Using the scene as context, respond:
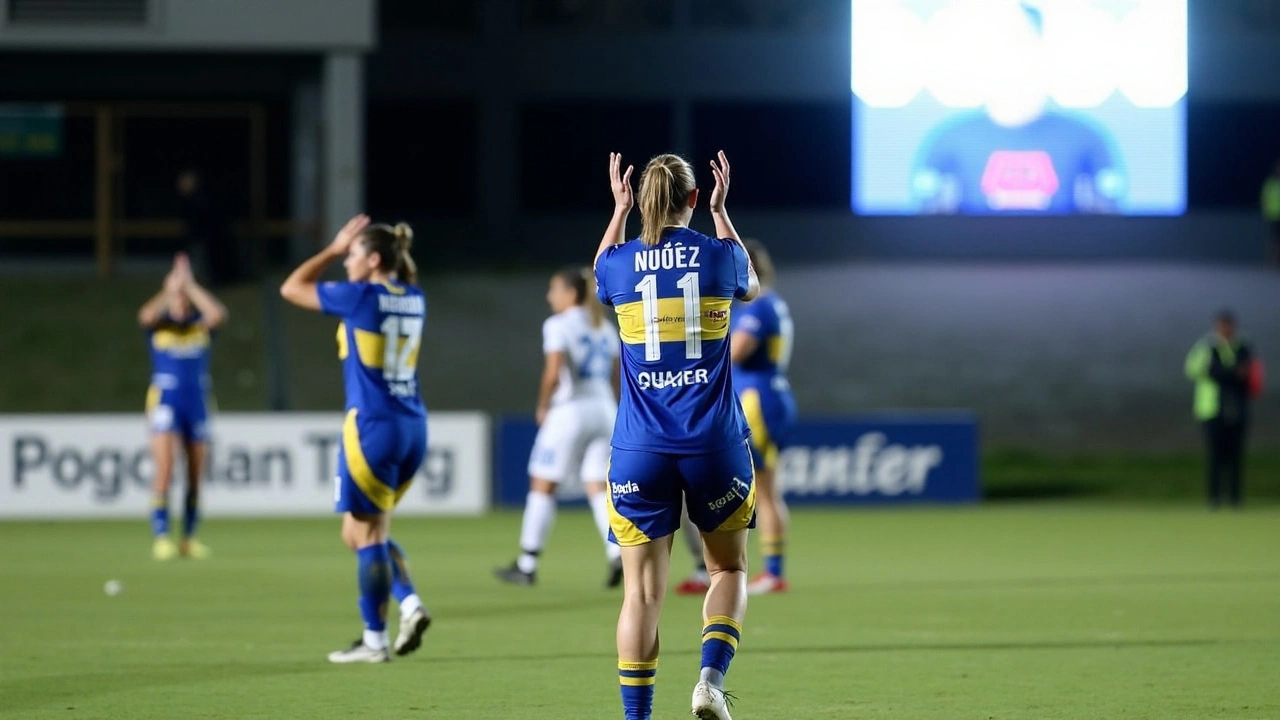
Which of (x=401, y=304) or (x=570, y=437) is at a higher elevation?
(x=401, y=304)

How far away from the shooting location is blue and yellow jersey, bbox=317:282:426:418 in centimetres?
914

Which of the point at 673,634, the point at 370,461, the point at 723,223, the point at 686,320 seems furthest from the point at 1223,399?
the point at 686,320

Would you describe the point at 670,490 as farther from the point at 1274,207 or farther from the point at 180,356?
the point at 1274,207

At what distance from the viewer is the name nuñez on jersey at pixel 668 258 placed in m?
6.69

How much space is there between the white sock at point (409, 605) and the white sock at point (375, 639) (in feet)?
0.49

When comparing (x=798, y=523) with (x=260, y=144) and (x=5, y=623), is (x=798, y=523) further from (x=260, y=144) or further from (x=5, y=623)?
(x=260, y=144)

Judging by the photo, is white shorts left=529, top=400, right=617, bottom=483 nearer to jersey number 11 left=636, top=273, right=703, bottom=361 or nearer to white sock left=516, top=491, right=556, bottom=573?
white sock left=516, top=491, right=556, bottom=573

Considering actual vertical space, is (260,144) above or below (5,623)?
above

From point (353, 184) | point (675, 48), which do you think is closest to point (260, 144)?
point (353, 184)

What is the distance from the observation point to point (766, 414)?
1247 cm

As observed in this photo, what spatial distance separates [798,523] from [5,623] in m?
10.7

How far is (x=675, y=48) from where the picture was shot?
37406 millimetres

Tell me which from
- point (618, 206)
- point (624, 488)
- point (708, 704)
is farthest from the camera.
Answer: point (618, 206)

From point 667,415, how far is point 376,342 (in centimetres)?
292
